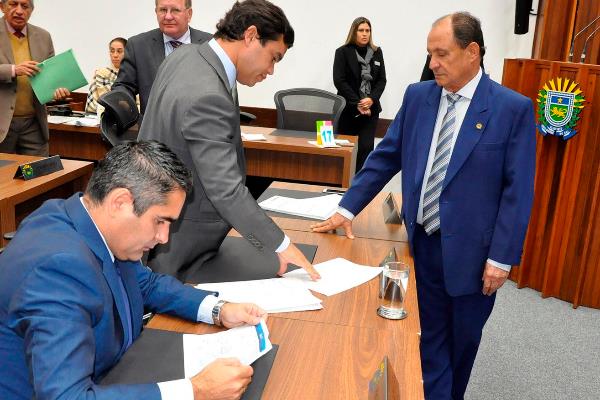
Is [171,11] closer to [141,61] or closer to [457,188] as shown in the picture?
[141,61]

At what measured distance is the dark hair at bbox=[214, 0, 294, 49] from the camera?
1.77m

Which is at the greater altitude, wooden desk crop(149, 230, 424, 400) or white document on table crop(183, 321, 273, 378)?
white document on table crop(183, 321, 273, 378)

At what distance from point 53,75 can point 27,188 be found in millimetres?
1293

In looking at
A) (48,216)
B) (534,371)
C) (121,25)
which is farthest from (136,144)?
(121,25)

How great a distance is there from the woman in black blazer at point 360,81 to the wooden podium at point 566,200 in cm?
222

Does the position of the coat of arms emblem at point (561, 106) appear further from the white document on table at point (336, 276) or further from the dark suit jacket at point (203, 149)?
the dark suit jacket at point (203, 149)

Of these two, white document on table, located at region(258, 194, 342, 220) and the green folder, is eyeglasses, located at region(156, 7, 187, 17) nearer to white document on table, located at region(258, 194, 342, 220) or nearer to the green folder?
the green folder

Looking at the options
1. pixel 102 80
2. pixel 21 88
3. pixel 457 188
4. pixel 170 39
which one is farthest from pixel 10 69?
pixel 457 188

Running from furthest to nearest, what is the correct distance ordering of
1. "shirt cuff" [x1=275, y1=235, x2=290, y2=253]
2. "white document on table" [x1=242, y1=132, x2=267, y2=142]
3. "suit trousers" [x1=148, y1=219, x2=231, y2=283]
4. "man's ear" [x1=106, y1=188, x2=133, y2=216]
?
"white document on table" [x1=242, y1=132, x2=267, y2=142]
"suit trousers" [x1=148, y1=219, x2=231, y2=283]
"shirt cuff" [x1=275, y1=235, x2=290, y2=253]
"man's ear" [x1=106, y1=188, x2=133, y2=216]

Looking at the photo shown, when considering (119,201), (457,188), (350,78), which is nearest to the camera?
(119,201)

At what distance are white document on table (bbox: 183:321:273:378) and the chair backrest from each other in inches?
124

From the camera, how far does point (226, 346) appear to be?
4.48 feet

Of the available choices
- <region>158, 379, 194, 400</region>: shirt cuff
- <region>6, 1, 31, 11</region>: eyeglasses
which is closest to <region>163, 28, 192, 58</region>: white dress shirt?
<region>6, 1, 31, 11</region>: eyeglasses

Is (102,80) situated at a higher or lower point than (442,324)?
higher
